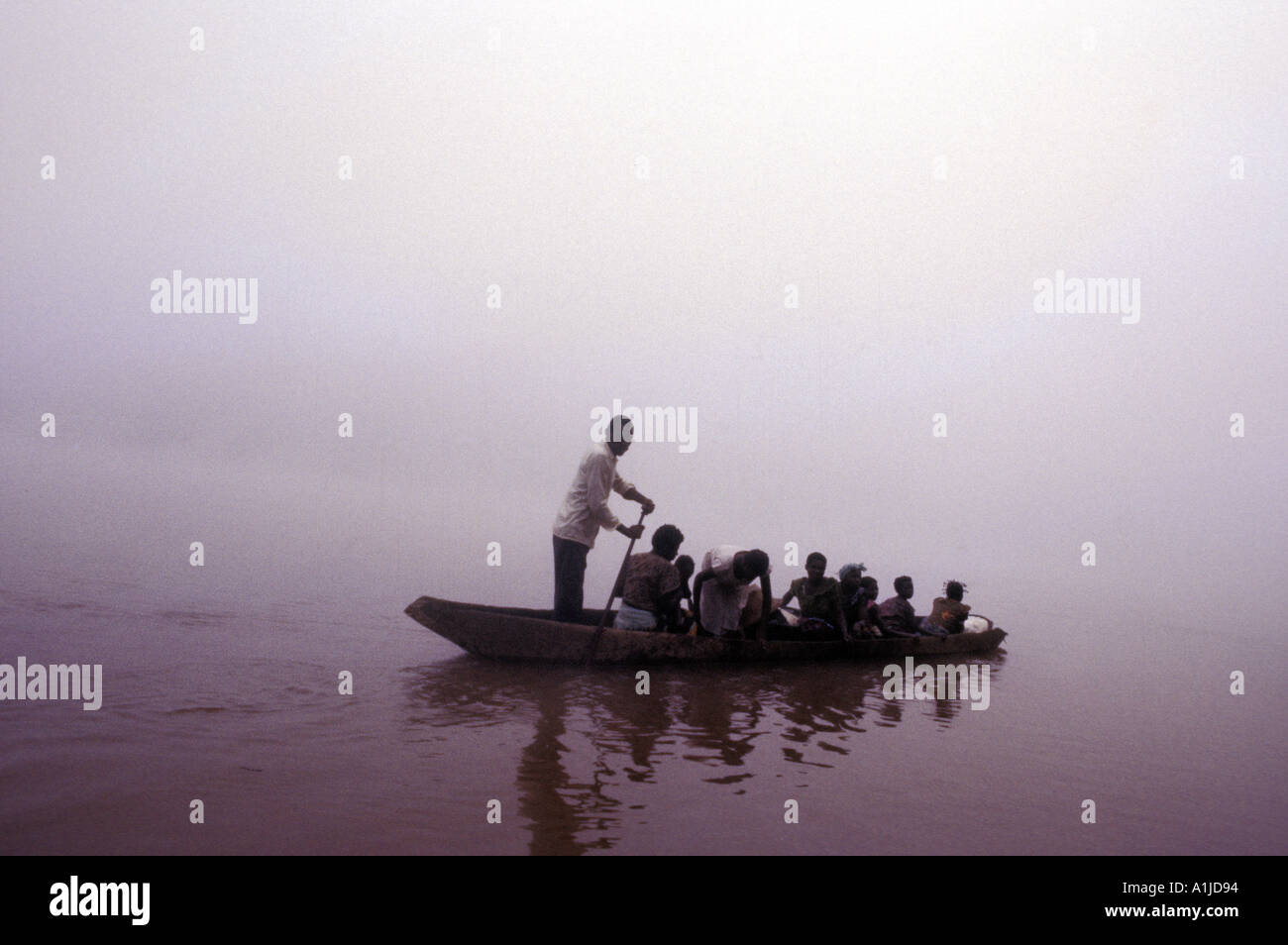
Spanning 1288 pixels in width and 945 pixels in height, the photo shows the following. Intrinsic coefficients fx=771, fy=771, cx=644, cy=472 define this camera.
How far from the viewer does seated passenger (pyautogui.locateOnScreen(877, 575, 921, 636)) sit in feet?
34.3

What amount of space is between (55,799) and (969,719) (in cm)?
683

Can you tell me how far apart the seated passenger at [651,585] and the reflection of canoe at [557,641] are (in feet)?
1.03

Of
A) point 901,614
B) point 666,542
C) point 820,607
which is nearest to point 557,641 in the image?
point 666,542

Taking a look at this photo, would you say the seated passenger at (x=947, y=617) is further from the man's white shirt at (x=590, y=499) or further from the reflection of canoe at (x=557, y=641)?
the man's white shirt at (x=590, y=499)

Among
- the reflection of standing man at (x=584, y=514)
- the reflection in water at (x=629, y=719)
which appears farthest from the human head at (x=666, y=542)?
the reflection in water at (x=629, y=719)

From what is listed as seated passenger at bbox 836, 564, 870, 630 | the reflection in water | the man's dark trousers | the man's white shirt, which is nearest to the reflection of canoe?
the reflection in water

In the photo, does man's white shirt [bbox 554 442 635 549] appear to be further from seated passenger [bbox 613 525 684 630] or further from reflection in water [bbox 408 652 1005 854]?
reflection in water [bbox 408 652 1005 854]

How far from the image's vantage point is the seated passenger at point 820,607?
934 centimetres

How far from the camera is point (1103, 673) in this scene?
10547 mm

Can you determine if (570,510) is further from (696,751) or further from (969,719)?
(969,719)

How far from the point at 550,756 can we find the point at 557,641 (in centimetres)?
265

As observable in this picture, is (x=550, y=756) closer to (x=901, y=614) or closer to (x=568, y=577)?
(x=568, y=577)

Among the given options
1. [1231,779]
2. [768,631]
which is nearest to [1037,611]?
[768,631]

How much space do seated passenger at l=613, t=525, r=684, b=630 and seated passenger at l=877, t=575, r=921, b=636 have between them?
12.1 feet
